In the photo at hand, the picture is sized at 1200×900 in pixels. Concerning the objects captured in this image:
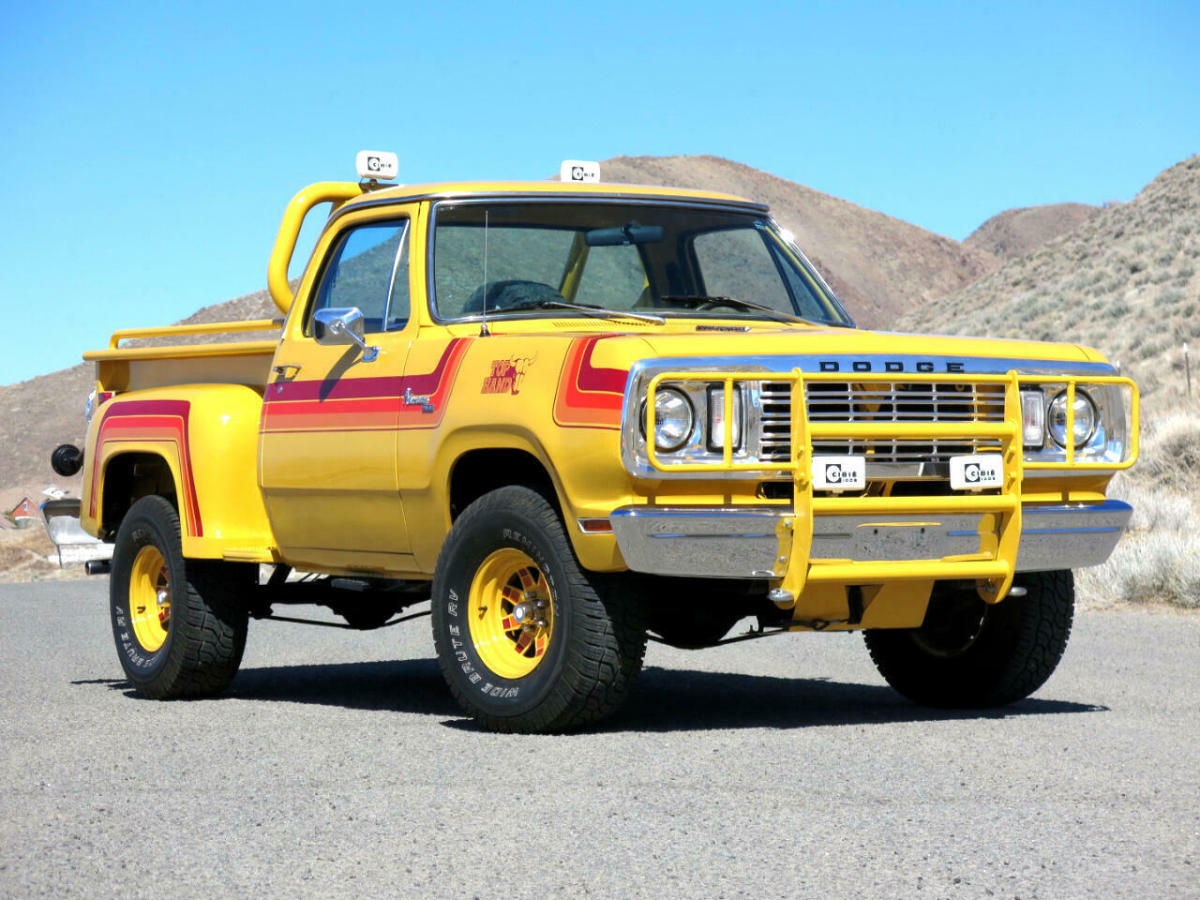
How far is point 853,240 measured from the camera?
447 feet

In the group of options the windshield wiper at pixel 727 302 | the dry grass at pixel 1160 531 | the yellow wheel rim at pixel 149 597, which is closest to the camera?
the windshield wiper at pixel 727 302

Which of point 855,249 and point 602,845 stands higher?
point 855,249

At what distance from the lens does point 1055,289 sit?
51.0 m

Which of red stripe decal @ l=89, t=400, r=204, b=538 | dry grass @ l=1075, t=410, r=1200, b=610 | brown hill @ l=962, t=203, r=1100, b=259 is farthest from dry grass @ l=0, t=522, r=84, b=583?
brown hill @ l=962, t=203, r=1100, b=259

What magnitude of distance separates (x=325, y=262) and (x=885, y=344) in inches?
123

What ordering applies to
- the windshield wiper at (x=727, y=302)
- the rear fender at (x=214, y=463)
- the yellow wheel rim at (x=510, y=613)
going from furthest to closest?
the rear fender at (x=214, y=463) → the windshield wiper at (x=727, y=302) → the yellow wheel rim at (x=510, y=613)

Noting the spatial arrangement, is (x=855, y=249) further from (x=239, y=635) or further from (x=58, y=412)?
(x=239, y=635)

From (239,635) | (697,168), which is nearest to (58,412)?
(697,168)

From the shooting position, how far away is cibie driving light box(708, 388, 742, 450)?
6750 mm

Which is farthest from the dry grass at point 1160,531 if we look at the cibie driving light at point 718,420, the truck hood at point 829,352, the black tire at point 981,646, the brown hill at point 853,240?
the brown hill at point 853,240

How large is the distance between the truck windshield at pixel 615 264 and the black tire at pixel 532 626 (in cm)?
116

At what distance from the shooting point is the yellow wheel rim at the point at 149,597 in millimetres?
9648

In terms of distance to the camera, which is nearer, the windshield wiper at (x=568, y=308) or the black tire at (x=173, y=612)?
the windshield wiper at (x=568, y=308)

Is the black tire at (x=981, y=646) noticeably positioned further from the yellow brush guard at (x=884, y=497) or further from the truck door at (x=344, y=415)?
the truck door at (x=344, y=415)
